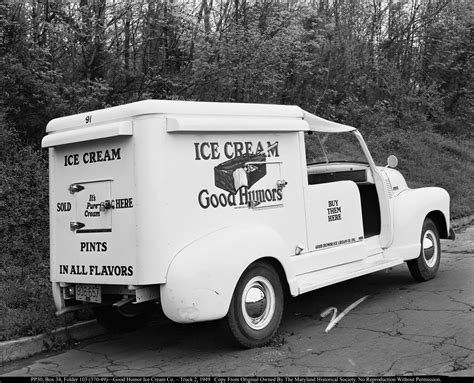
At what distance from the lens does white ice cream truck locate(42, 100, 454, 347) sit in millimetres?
5121

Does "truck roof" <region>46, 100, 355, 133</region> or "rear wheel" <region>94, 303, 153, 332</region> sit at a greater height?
"truck roof" <region>46, 100, 355, 133</region>

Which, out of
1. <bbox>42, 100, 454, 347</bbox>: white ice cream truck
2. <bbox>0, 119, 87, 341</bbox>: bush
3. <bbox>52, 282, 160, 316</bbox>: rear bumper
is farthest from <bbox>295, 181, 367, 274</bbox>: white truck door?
<bbox>0, 119, 87, 341</bbox>: bush

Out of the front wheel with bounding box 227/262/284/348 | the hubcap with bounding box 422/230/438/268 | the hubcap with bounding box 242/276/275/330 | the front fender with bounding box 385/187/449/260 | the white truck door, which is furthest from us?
the hubcap with bounding box 422/230/438/268

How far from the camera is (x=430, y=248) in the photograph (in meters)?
8.12

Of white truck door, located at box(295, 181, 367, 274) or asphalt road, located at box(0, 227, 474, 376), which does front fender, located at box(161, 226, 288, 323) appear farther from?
white truck door, located at box(295, 181, 367, 274)

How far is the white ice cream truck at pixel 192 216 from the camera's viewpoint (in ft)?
16.8

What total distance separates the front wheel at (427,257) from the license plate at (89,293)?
4368mm

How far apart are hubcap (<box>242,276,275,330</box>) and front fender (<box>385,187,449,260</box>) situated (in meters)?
2.40

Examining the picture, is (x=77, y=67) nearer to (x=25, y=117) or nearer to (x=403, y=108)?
(x=25, y=117)

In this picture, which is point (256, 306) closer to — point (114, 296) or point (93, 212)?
point (114, 296)

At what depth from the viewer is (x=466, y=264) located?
9102 mm

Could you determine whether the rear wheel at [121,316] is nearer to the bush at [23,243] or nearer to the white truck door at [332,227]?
the bush at [23,243]

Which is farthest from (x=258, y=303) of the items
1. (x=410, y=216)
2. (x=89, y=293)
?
(x=410, y=216)

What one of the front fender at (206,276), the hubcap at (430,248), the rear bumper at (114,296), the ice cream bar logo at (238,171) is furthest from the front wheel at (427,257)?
the rear bumper at (114,296)
